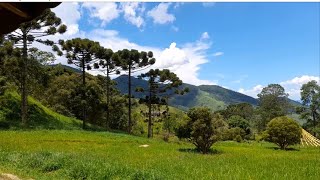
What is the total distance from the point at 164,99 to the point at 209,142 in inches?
1151

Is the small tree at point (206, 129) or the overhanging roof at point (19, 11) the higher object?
the overhanging roof at point (19, 11)

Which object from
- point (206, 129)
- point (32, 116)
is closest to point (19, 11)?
point (206, 129)

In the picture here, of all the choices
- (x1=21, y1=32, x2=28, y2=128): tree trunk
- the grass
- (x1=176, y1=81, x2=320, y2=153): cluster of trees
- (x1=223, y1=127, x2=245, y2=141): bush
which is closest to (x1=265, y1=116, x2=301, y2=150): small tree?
(x1=176, y1=81, x2=320, y2=153): cluster of trees

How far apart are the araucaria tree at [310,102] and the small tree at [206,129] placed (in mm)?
49186

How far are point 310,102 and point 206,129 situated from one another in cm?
5250

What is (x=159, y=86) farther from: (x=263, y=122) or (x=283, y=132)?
(x=263, y=122)

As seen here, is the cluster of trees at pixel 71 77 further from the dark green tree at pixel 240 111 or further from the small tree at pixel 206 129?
the dark green tree at pixel 240 111

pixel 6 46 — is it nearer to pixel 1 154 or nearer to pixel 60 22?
pixel 60 22

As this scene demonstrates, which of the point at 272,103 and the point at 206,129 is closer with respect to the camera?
the point at 206,129

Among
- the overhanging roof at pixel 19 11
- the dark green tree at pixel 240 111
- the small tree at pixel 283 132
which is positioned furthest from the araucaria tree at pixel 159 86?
the dark green tree at pixel 240 111

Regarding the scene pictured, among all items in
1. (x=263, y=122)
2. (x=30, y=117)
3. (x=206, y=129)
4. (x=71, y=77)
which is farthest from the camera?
(x=263, y=122)

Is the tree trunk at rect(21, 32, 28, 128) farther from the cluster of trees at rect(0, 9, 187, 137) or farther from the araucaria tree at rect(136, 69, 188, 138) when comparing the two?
the araucaria tree at rect(136, 69, 188, 138)

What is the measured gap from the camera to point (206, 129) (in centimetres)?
3719

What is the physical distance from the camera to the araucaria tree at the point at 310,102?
81125 millimetres
